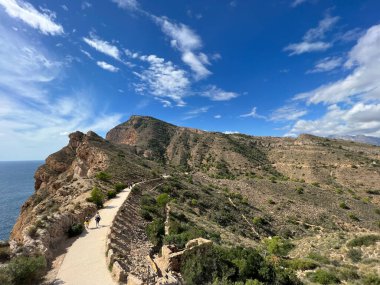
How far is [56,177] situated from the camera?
47.5m

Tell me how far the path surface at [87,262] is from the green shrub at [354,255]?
1685cm

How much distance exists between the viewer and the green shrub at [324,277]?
50.1 ft

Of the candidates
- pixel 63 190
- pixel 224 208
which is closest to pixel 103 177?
pixel 63 190

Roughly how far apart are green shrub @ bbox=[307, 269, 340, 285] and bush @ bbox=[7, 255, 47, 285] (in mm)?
14052

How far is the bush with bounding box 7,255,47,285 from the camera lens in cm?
978

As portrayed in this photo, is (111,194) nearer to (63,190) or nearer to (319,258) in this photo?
(63,190)

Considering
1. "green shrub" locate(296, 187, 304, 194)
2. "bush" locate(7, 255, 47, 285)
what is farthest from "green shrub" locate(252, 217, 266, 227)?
"bush" locate(7, 255, 47, 285)

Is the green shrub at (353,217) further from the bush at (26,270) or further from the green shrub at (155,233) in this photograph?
the bush at (26,270)

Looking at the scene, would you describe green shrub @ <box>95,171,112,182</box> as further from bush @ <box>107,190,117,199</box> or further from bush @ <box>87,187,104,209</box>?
bush @ <box>87,187,104,209</box>

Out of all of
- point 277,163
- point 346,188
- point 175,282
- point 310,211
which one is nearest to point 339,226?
point 310,211

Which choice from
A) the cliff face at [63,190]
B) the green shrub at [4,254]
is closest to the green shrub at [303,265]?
the cliff face at [63,190]

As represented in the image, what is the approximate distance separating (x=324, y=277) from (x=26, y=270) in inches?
580

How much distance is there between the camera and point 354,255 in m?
19.5

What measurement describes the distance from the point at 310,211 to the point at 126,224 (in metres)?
30.8
